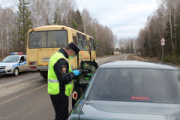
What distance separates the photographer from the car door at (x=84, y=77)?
11.9ft

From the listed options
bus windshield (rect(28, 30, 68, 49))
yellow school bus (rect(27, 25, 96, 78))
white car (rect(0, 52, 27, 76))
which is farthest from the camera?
white car (rect(0, 52, 27, 76))

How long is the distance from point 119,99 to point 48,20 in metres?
35.7

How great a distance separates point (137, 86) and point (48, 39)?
7797 millimetres

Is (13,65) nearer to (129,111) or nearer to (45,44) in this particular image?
(45,44)

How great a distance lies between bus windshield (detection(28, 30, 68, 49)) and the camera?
922cm

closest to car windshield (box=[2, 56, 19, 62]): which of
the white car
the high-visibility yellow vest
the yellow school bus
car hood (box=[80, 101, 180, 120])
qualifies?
the white car

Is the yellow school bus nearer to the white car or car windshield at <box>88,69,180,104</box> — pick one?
the white car

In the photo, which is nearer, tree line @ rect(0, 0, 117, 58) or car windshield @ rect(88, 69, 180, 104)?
car windshield @ rect(88, 69, 180, 104)

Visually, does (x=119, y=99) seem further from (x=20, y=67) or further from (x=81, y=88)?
(x=20, y=67)

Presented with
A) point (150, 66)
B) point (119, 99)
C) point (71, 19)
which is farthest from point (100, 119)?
point (71, 19)

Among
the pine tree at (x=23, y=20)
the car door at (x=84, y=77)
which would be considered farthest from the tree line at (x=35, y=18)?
the car door at (x=84, y=77)

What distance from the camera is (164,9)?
34.0 m

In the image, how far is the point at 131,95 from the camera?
90.7 inches

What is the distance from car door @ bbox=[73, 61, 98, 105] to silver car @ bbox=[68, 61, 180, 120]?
0.90 metres
